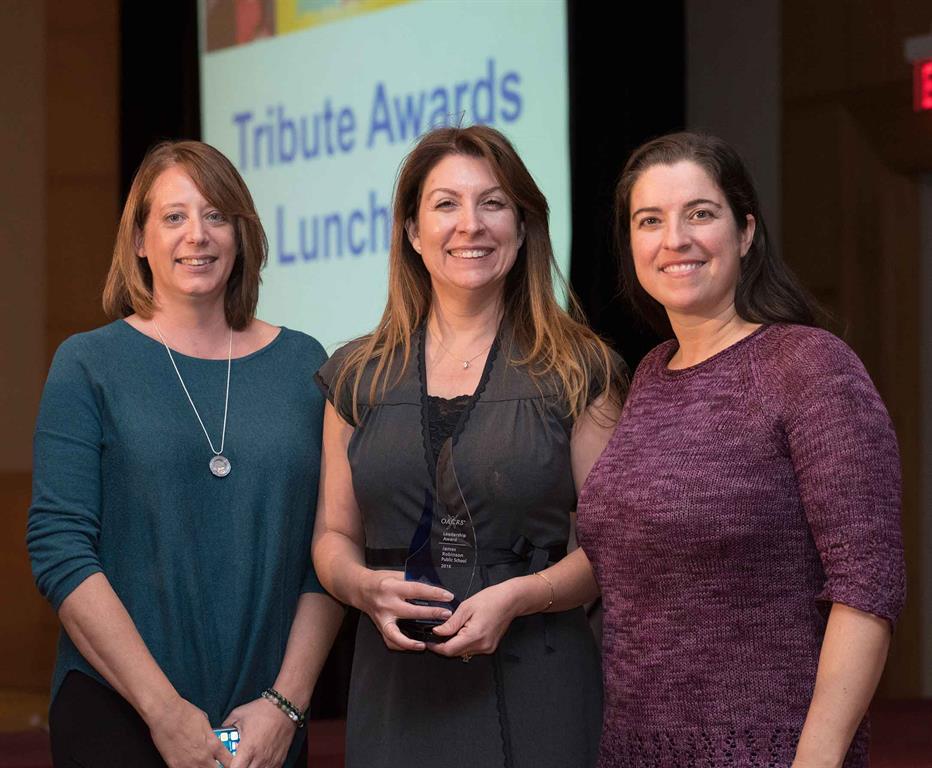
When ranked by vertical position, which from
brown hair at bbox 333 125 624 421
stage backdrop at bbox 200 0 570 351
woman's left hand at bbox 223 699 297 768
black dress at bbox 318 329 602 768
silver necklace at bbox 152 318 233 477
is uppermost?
stage backdrop at bbox 200 0 570 351

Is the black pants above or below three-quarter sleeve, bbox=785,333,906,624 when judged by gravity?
below

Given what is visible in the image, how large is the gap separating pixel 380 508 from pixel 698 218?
65 cm

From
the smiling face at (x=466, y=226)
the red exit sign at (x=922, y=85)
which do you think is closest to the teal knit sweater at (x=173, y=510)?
the smiling face at (x=466, y=226)

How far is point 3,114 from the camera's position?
19.5 ft

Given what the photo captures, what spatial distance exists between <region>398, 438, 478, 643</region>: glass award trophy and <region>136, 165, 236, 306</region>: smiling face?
48 centimetres

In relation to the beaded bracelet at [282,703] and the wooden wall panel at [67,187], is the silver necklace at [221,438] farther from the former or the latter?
the wooden wall panel at [67,187]

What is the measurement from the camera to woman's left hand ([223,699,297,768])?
2.15m

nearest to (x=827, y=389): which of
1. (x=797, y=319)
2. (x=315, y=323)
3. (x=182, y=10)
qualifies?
(x=797, y=319)

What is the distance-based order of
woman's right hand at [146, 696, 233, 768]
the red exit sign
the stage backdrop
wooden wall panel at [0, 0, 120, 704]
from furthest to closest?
wooden wall panel at [0, 0, 120, 704]
the red exit sign
the stage backdrop
woman's right hand at [146, 696, 233, 768]

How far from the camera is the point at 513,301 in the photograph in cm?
236

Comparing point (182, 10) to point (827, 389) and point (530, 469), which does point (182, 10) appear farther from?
point (827, 389)

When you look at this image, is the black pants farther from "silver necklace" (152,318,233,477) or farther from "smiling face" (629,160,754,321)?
"smiling face" (629,160,754,321)

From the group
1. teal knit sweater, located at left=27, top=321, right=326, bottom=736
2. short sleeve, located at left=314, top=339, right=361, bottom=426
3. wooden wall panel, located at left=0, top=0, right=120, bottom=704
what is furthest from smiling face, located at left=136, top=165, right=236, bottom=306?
wooden wall panel, located at left=0, top=0, right=120, bottom=704

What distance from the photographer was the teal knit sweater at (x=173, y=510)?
7.05ft
